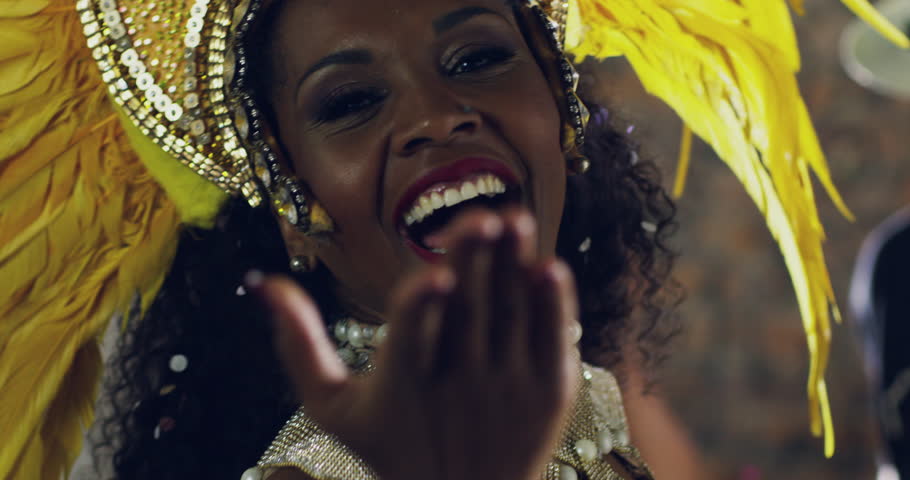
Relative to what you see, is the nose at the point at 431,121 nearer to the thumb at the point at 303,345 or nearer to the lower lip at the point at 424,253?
the lower lip at the point at 424,253

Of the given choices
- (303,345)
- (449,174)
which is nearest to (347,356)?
→ (449,174)

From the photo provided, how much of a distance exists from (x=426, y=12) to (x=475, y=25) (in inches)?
3.2

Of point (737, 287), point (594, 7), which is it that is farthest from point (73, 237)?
point (737, 287)

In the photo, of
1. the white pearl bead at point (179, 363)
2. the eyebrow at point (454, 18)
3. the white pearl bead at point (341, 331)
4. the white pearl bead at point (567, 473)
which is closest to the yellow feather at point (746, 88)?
the eyebrow at point (454, 18)

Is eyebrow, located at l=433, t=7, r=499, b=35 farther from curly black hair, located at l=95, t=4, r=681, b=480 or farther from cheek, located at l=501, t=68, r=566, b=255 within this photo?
curly black hair, located at l=95, t=4, r=681, b=480

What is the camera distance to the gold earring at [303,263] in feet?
5.21

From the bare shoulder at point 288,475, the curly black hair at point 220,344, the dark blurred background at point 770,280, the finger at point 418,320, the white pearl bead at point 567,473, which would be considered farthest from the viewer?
the dark blurred background at point 770,280

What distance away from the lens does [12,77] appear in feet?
4.99

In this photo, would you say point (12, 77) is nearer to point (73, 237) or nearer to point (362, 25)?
point (73, 237)

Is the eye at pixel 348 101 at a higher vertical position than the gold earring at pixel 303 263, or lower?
higher

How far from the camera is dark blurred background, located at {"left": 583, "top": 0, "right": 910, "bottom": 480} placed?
4.70m

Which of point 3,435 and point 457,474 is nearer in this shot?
point 457,474

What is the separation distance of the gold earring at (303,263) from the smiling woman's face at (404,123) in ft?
0.23

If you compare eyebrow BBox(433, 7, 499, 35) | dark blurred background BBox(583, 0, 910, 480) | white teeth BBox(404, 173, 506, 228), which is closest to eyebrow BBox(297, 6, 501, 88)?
eyebrow BBox(433, 7, 499, 35)
